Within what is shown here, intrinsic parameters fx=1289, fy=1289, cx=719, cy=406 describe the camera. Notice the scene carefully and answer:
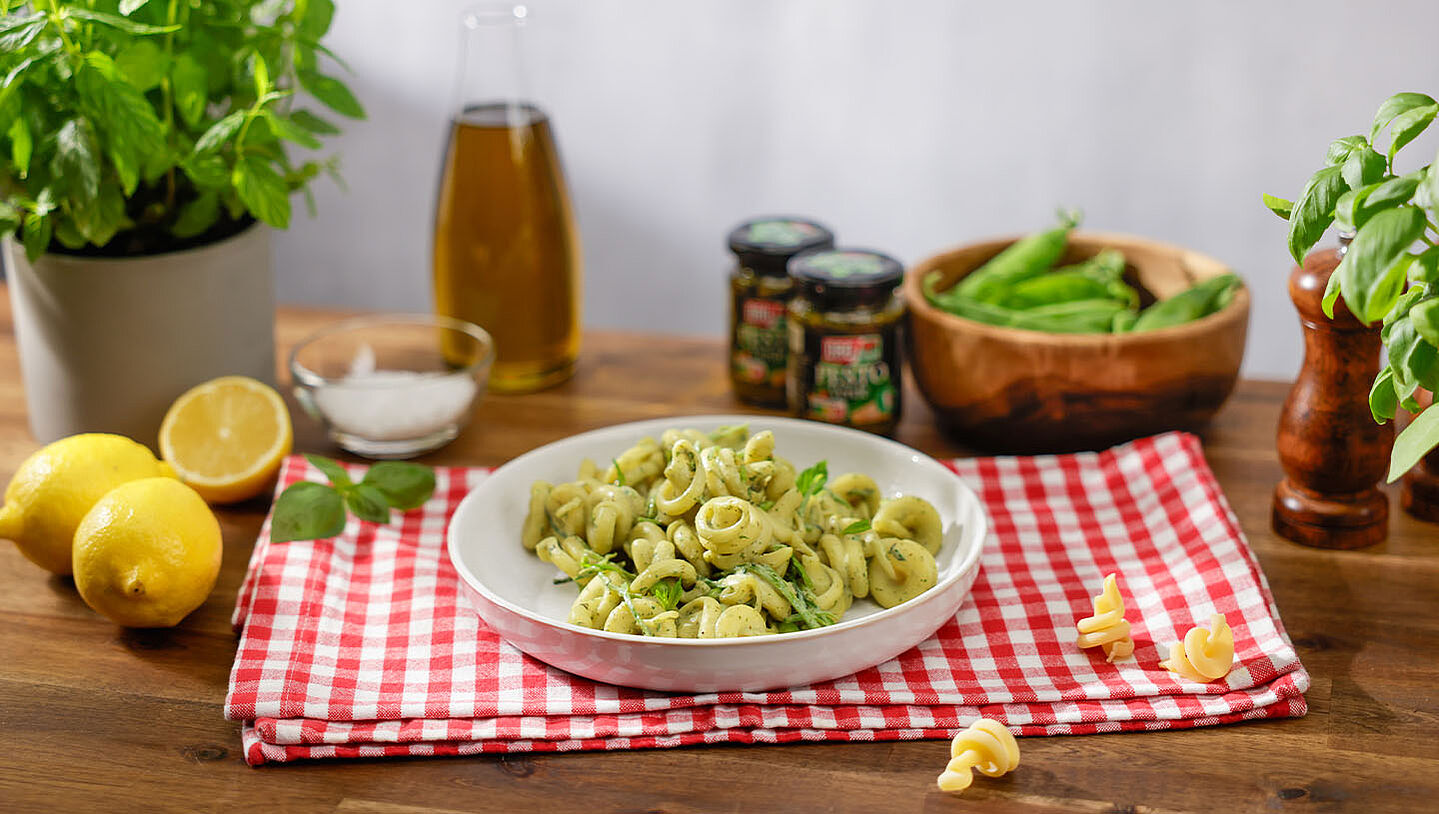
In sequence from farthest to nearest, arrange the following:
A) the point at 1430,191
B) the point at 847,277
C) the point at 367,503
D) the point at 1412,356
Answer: the point at 847,277 < the point at 367,503 < the point at 1412,356 < the point at 1430,191

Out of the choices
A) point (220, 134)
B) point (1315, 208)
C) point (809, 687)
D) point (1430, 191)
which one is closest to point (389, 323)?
point (220, 134)

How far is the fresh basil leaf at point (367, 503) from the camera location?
1112 mm

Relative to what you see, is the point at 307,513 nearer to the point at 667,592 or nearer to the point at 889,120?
the point at 667,592

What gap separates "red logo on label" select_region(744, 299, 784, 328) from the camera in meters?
1.35

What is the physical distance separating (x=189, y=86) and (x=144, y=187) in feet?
0.42

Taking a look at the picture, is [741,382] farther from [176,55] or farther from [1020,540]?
[176,55]

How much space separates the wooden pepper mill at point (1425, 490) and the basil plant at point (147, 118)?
3.29 feet

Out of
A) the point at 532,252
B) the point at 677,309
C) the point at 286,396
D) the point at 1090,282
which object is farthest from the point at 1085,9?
the point at 286,396

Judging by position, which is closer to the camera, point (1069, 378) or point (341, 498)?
point (341, 498)

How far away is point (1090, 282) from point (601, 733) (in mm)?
804

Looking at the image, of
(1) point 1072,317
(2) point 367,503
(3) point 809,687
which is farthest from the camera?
(1) point 1072,317

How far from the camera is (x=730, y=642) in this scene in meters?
0.84

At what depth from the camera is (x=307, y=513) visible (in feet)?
3.51

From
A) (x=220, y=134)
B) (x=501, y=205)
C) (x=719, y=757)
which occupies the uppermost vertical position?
(x=220, y=134)
